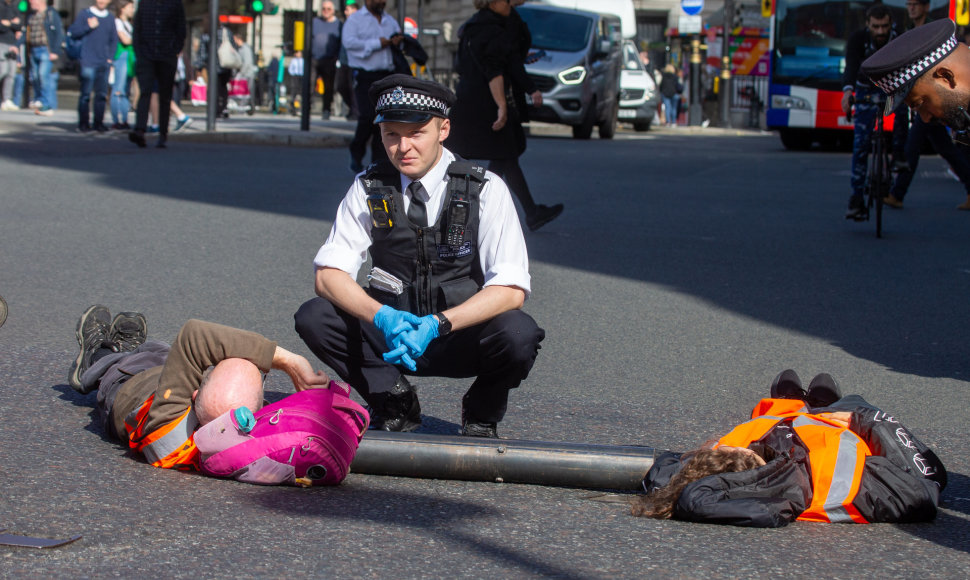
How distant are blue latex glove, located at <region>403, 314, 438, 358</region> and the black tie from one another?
404 mm

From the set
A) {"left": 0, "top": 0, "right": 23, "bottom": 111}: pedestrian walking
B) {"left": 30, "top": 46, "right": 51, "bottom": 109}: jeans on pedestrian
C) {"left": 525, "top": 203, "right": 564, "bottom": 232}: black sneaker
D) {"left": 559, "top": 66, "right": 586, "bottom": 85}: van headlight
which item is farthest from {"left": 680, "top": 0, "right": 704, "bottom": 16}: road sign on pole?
{"left": 525, "top": 203, "right": 564, "bottom": 232}: black sneaker

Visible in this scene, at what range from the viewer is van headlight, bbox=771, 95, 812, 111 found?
22.5 meters

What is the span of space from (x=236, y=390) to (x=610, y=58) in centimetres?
2264

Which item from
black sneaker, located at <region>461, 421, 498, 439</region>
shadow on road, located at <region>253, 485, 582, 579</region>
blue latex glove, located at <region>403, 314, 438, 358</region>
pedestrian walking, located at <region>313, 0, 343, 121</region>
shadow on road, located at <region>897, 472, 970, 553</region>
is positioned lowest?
shadow on road, located at <region>253, 485, 582, 579</region>

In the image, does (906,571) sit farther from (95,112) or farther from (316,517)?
(95,112)

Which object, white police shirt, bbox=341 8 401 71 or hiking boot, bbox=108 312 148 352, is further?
white police shirt, bbox=341 8 401 71

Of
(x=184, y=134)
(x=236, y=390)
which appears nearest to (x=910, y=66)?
(x=236, y=390)

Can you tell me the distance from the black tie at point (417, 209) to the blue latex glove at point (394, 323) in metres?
0.36

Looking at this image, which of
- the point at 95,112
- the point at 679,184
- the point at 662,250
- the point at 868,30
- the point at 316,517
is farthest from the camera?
the point at 95,112

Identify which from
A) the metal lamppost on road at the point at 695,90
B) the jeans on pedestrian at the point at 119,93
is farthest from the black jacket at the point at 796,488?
the metal lamppost on road at the point at 695,90

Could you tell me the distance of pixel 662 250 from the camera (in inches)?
377

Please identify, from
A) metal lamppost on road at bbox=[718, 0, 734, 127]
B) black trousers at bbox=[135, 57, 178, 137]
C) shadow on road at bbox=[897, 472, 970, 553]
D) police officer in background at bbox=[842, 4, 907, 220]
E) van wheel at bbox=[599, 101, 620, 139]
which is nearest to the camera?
shadow on road at bbox=[897, 472, 970, 553]

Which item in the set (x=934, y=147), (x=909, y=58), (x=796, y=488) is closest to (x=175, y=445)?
(x=796, y=488)

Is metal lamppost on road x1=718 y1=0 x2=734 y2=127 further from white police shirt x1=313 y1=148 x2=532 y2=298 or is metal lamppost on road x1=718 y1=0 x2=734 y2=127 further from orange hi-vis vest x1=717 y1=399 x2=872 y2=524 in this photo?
orange hi-vis vest x1=717 y1=399 x2=872 y2=524
